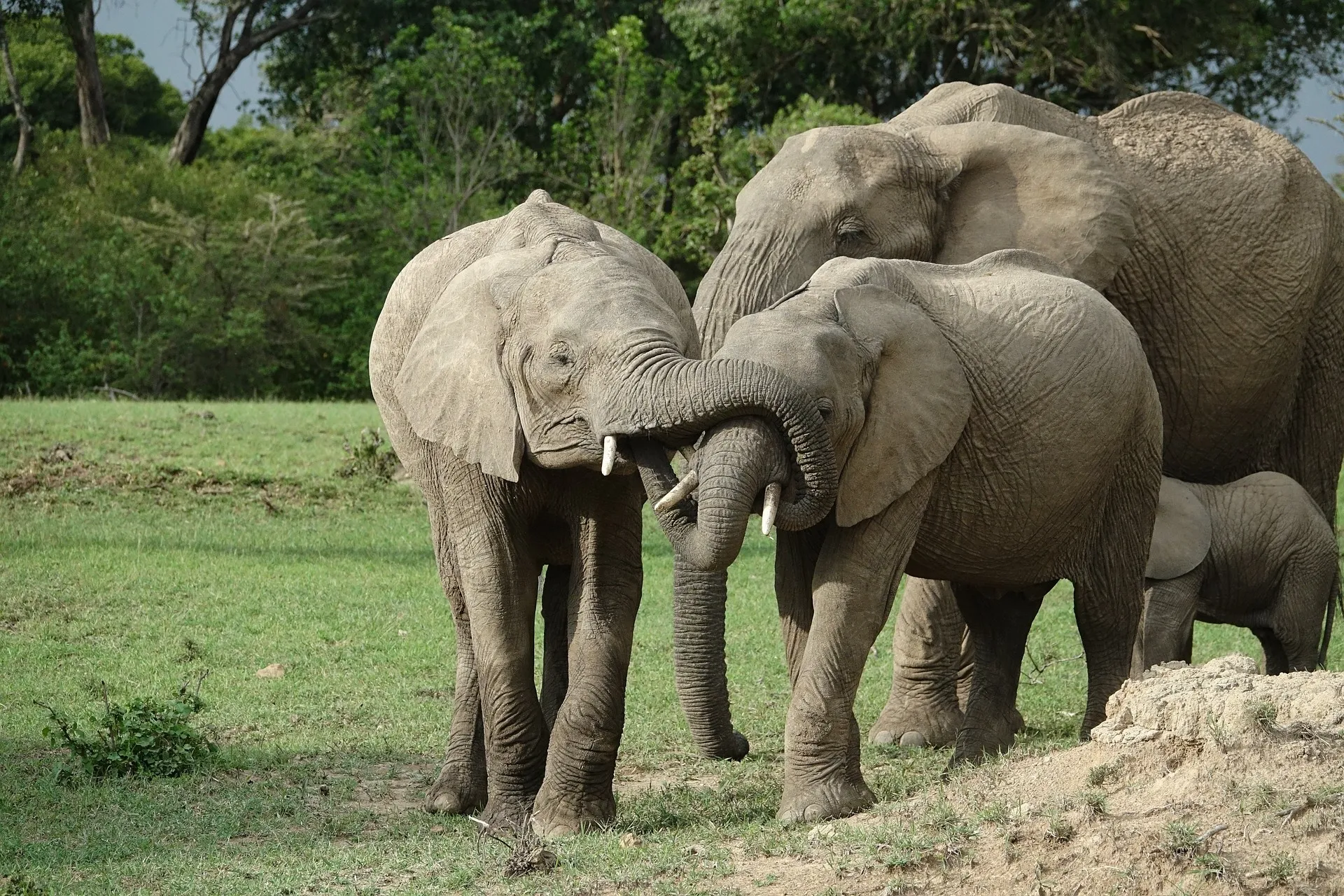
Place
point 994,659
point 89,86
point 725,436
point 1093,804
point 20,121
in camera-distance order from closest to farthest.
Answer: point 1093,804 < point 725,436 < point 994,659 < point 20,121 < point 89,86

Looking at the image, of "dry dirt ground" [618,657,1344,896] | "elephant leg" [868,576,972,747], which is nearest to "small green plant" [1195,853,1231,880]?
"dry dirt ground" [618,657,1344,896]

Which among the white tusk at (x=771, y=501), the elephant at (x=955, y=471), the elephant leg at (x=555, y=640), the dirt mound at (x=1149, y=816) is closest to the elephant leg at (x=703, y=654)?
the elephant leg at (x=555, y=640)

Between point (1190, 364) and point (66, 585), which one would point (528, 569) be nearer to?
point (1190, 364)

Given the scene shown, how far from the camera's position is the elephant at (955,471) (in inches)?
245

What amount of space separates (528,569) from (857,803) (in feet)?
4.71

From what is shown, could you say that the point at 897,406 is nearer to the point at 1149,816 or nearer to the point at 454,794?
the point at 1149,816

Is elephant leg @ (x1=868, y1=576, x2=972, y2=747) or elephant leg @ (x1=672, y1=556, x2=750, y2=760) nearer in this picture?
elephant leg @ (x1=672, y1=556, x2=750, y2=760)

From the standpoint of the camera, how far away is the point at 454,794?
7191 millimetres

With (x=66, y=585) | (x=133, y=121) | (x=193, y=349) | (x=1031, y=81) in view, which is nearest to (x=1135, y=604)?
(x=66, y=585)

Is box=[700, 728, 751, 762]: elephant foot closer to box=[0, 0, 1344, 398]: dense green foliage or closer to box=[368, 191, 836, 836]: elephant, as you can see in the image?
box=[368, 191, 836, 836]: elephant

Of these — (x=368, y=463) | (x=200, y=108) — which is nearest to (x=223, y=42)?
(x=200, y=108)

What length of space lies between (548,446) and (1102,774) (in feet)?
6.80

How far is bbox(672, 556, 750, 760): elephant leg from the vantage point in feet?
25.2

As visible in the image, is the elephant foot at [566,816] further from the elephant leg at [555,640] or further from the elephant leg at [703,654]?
the elephant leg at [703,654]
